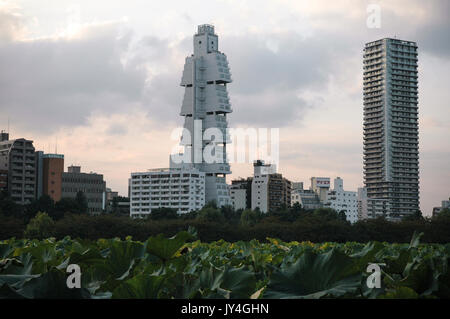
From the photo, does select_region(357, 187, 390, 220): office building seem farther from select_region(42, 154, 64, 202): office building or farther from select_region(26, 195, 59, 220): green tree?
select_region(26, 195, 59, 220): green tree

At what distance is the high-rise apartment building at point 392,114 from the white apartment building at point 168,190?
3003cm

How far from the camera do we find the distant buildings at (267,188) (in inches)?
4705

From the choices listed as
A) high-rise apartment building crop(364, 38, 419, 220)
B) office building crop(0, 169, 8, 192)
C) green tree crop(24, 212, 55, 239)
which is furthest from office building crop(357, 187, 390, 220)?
green tree crop(24, 212, 55, 239)

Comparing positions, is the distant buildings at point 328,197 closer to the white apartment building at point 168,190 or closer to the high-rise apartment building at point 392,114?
the high-rise apartment building at point 392,114

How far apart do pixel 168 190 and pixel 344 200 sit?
3900 cm

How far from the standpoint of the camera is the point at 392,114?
281ft

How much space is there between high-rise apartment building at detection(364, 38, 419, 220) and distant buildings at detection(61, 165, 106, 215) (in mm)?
49734

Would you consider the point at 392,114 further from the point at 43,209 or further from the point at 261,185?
the point at 43,209

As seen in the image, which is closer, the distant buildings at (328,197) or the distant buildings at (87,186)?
the distant buildings at (87,186)

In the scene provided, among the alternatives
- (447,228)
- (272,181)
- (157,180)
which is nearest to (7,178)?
(157,180)

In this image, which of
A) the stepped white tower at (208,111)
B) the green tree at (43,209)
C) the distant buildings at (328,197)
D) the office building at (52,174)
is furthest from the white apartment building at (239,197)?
the green tree at (43,209)

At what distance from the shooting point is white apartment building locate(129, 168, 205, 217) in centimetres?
10925

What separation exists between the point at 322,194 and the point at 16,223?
284 ft

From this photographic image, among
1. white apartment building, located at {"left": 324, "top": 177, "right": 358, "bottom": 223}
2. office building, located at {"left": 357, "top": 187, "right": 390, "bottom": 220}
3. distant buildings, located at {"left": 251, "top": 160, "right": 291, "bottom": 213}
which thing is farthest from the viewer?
white apartment building, located at {"left": 324, "top": 177, "right": 358, "bottom": 223}
